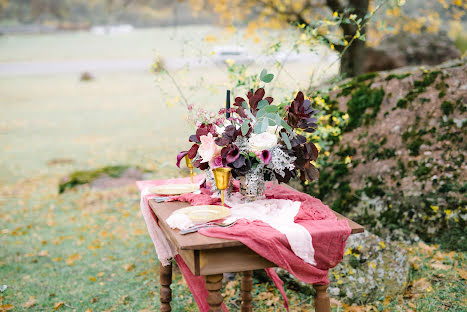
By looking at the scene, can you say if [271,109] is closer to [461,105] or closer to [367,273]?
[367,273]

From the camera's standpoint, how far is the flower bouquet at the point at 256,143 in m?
2.51

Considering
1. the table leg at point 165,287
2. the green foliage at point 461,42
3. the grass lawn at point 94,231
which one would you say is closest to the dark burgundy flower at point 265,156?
the grass lawn at point 94,231

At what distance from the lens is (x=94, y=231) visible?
5398 mm

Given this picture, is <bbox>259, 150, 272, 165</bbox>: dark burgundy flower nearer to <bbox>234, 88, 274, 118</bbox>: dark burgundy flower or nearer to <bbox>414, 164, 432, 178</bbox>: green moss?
<bbox>234, 88, 274, 118</bbox>: dark burgundy flower

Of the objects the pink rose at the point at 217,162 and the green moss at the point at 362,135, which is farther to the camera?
the green moss at the point at 362,135

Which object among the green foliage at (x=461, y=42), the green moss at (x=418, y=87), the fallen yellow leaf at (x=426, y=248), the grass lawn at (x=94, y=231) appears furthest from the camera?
the green foliage at (x=461, y=42)

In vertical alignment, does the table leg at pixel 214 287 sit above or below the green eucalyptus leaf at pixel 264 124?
below

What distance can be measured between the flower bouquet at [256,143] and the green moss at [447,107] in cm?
219

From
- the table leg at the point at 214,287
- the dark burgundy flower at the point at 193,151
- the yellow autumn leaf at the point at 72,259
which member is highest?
the dark burgundy flower at the point at 193,151

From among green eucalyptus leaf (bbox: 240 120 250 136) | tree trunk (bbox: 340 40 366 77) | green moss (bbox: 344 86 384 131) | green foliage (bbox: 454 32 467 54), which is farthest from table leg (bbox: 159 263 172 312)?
green foliage (bbox: 454 32 467 54)

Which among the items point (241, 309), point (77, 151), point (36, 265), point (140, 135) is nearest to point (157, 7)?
point (140, 135)

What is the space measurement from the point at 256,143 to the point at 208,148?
278mm

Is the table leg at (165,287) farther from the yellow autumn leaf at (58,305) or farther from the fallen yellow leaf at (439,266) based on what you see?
the fallen yellow leaf at (439,266)

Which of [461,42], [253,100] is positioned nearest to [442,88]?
[253,100]
